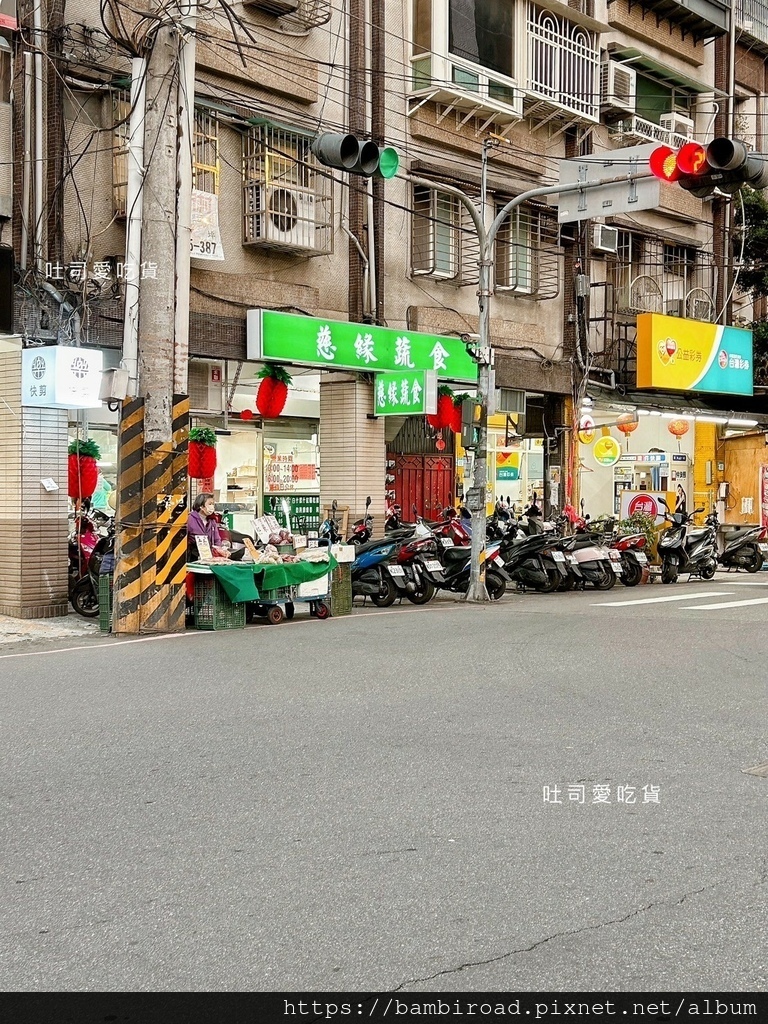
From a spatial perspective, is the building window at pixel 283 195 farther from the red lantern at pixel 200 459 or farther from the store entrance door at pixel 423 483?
the store entrance door at pixel 423 483

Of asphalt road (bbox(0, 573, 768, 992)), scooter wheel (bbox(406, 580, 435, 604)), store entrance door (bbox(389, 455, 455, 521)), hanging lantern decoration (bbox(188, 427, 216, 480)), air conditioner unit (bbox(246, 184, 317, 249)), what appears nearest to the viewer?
asphalt road (bbox(0, 573, 768, 992))

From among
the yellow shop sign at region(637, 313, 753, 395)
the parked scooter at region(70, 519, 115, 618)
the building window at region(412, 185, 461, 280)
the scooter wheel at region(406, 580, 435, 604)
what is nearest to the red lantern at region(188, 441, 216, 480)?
the parked scooter at region(70, 519, 115, 618)

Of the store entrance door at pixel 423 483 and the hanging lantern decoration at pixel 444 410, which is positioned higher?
the hanging lantern decoration at pixel 444 410

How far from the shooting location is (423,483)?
2620 centimetres

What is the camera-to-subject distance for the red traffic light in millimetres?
12577

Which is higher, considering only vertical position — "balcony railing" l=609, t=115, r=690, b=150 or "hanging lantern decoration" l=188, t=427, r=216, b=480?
"balcony railing" l=609, t=115, r=690, b=150

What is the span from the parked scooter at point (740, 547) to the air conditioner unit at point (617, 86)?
9.52 m

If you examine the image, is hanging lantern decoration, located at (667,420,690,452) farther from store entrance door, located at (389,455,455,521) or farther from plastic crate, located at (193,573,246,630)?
plastic crate, located at (193,573,246,630)

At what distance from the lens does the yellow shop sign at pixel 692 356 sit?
27219mm

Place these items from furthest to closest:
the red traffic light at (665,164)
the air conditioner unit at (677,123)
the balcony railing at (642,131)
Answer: the air conditioner unit at (677,123)
the balcony railing at (642,131)
the red traffic light at (665,164)

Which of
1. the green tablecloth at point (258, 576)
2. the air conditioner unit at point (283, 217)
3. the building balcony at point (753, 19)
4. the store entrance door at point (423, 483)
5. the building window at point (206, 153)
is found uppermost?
the building balcony at point (753, 19)

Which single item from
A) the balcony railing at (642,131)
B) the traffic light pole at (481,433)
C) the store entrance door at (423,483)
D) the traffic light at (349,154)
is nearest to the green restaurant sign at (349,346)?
the traffic light pole at (481,433)

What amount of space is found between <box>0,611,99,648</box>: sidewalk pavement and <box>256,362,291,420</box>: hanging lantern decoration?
544 cm

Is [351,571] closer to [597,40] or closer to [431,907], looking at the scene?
[431,907]
